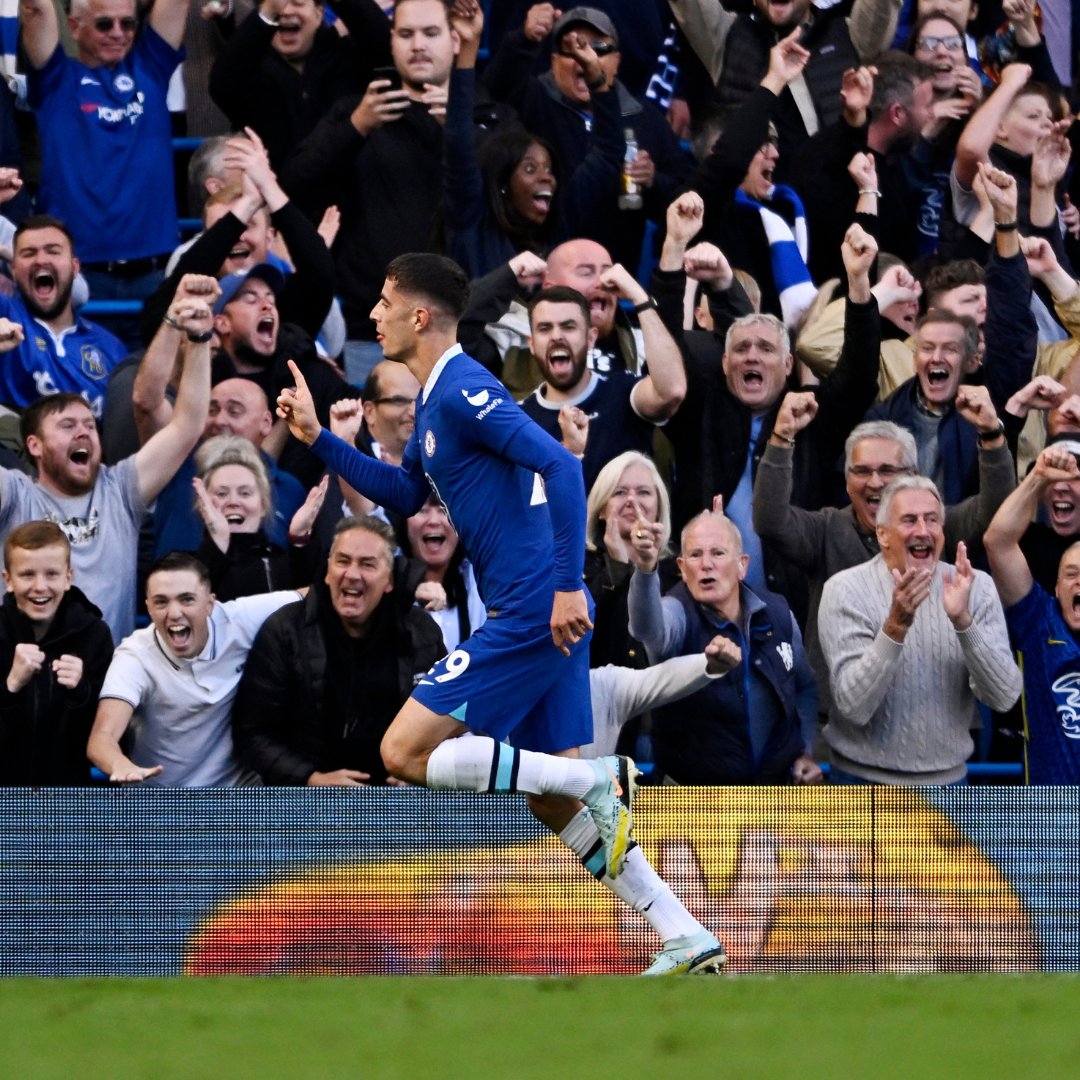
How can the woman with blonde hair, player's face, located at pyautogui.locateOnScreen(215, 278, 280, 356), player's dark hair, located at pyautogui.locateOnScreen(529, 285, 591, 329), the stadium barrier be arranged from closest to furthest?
the stadium barrier → the woman with blonde hair → player's dark hair, located at pyautogui.locateOnScreen(529, 285, 591, 329) → player's face, located at pyautogui.locateOnScreen(215, 278, 280, 356)

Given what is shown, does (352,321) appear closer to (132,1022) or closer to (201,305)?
(201,305)

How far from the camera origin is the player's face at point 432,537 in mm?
8289

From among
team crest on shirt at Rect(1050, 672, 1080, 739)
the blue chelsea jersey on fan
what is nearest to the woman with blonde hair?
team crest on shirt at Rect(1050, 672, 1080, 739)

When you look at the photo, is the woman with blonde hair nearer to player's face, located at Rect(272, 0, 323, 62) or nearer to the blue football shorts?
the blue football shorts

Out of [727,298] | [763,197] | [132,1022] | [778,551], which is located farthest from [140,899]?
[763,197]

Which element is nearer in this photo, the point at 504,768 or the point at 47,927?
the point at 504,768

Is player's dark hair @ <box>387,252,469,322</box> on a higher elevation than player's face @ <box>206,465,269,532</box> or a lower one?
higher

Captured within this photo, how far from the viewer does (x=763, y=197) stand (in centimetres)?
991

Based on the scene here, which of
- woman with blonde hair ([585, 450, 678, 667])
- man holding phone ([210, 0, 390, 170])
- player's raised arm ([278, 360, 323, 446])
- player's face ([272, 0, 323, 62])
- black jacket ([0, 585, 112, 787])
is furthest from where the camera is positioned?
player's face ([272, 0, 323, 62])

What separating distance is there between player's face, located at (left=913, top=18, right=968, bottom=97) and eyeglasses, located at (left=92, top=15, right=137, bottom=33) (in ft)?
13.0

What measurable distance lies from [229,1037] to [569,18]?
639 cm

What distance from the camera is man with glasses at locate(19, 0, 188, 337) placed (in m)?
9.88

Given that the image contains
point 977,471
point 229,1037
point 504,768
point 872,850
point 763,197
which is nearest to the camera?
point 229,1037

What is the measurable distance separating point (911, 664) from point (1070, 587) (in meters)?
0.73
